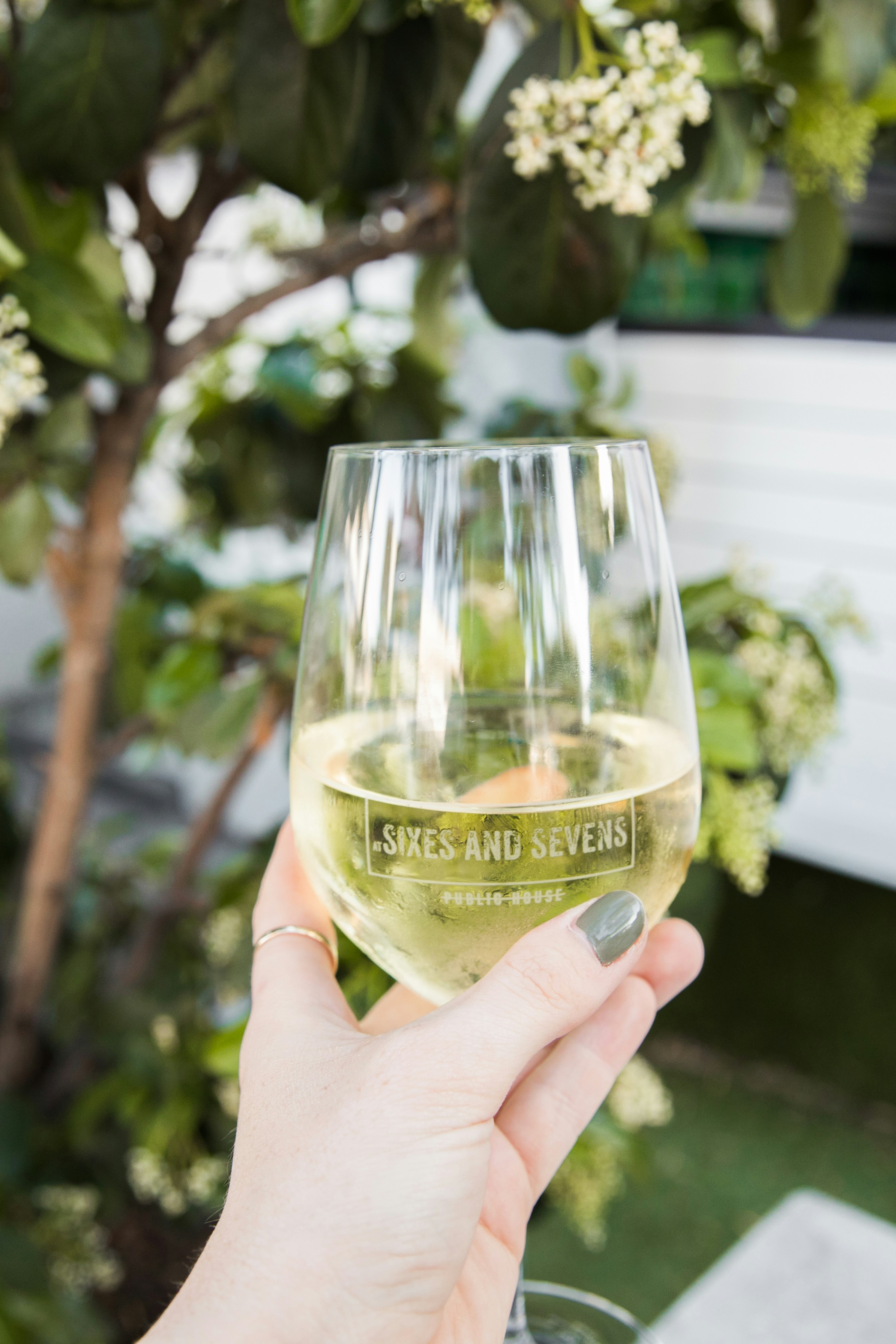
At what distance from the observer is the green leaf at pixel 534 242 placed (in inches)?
24.8

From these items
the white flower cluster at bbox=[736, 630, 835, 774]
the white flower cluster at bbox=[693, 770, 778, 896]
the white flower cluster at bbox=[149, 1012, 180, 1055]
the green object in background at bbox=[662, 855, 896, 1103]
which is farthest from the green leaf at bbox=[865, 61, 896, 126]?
the green object in background at bbox=[662, 855, 896, 1103]

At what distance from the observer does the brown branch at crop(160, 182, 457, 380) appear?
2.74 ft

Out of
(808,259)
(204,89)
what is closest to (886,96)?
(808,259)

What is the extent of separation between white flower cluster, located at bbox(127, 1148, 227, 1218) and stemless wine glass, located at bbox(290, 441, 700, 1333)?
0.64 meters

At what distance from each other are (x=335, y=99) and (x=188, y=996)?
783 millimetres

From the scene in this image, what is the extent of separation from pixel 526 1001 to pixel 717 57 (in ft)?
1.81

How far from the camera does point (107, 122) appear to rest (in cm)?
65

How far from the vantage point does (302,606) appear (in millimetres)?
842

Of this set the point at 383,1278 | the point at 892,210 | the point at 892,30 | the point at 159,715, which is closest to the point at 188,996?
the point at 159,715

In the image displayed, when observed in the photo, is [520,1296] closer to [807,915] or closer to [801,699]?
[801,699]

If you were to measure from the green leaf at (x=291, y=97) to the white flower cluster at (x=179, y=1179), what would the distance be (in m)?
0.78

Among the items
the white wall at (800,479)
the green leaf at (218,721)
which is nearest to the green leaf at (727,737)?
the green leaf at (218,721)

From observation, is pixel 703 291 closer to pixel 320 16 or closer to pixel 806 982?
pixel 806 982

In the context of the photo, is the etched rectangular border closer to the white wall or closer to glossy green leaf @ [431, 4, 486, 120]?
glossy green leaf @ [431, 4, 486, 120]
